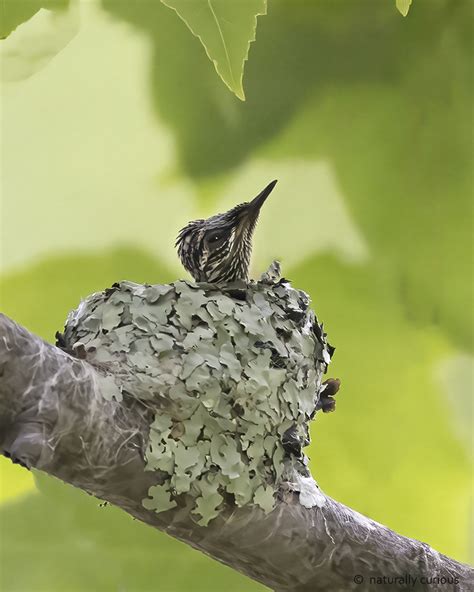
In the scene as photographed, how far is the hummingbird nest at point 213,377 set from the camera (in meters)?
2.01

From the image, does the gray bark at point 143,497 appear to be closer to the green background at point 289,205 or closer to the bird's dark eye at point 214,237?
the bird's dark eye at point 214,237

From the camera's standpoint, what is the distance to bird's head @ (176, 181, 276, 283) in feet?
9.30

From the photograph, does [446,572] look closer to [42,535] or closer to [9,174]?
[42,535]

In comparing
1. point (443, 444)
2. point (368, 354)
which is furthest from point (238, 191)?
point (443, 444)

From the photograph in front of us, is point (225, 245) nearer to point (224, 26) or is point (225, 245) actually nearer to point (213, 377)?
point (213, 377)

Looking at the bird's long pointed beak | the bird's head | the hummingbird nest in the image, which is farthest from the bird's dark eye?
the hummingbird nest

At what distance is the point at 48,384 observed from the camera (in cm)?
171

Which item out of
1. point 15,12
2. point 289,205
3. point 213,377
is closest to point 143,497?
point 213,377

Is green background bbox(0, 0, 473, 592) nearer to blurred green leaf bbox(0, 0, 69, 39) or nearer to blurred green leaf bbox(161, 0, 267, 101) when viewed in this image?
blurred green leaf bbox(0, 0, 69, 39)

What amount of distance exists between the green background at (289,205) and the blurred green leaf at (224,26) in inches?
91.9

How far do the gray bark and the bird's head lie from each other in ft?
2.86

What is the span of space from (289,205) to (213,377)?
2.49 meters

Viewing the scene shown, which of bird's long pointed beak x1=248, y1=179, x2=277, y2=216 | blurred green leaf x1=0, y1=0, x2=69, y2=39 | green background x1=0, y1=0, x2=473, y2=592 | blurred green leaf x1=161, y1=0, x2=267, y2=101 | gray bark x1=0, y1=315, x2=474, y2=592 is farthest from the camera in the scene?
green background x1=0, y1=0, x2=473, y2=592

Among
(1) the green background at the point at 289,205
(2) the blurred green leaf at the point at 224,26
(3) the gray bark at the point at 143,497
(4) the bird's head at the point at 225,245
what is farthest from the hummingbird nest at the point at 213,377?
(1) the green background at the point at 289,205
